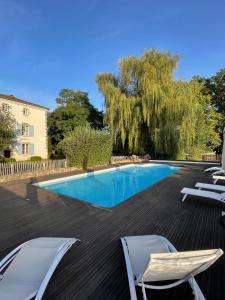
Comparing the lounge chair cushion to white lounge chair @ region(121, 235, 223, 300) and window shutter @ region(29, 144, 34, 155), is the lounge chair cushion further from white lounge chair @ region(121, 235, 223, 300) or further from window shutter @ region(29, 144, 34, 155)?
window shutter @ region(29, 144, 34, 155)

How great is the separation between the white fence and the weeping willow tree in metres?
7.25

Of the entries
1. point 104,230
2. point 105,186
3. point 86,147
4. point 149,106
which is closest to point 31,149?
point 86,147

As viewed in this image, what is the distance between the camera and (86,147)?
1431cm

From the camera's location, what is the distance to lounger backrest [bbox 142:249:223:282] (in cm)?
195

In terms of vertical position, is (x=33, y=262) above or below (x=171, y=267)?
below

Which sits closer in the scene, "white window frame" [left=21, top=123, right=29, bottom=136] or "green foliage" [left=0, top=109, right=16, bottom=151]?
"green foliage" [left=0, top=109, right=16, bottom=151]

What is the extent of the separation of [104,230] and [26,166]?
7.84m

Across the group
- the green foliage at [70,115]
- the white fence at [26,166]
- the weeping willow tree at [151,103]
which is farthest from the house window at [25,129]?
the white fence at [26,166]

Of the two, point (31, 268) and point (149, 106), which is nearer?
point (31, 268)

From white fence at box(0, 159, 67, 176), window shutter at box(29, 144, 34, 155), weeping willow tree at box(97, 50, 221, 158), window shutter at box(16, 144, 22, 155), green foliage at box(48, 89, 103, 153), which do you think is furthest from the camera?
green foliage at box(48, 89, 103, 153)

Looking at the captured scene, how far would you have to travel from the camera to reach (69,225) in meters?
4.52

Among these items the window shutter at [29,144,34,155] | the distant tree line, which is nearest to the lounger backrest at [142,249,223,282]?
the distant tree line

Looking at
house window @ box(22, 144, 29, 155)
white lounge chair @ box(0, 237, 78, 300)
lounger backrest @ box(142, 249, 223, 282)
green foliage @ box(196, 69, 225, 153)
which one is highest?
green foliage @ box(196, 69, 225, 153)

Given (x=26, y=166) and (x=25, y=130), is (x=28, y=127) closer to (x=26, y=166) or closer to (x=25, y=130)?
(x=25, y=130)
